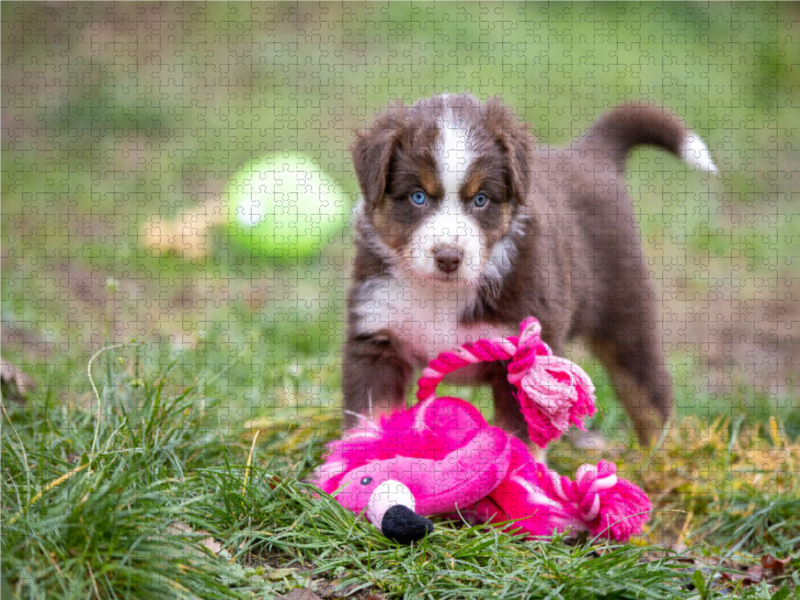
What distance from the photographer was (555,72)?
25.0 ft

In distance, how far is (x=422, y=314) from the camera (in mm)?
3033

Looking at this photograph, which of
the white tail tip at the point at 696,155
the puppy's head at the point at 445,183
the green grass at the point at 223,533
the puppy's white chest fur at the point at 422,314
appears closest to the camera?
the green grass at the point at 223,533

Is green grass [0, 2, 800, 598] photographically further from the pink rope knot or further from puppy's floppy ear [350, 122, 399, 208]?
puppy's floppy ear [350, 122, 399, 208]

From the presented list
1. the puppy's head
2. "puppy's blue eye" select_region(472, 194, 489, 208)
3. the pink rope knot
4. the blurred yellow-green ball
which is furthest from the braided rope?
the blurred yellow-green ball

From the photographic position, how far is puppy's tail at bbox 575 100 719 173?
3.74 meters

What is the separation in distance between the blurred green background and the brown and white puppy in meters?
0.82

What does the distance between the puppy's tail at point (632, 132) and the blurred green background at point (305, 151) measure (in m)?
1.15

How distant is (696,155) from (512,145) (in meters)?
1.05

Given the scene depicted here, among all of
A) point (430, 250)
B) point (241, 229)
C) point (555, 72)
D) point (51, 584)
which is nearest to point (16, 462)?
point (51, 584)

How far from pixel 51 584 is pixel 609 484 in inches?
64.1

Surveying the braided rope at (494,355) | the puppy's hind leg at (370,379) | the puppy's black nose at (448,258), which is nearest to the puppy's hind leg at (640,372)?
the braided rope at (494,355)

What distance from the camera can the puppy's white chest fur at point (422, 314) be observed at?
3.00 m

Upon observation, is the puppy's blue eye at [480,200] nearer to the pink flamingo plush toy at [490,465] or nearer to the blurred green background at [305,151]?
the pink flamingo plush toy at [490,465]

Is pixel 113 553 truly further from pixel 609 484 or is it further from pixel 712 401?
pixel 712 401
